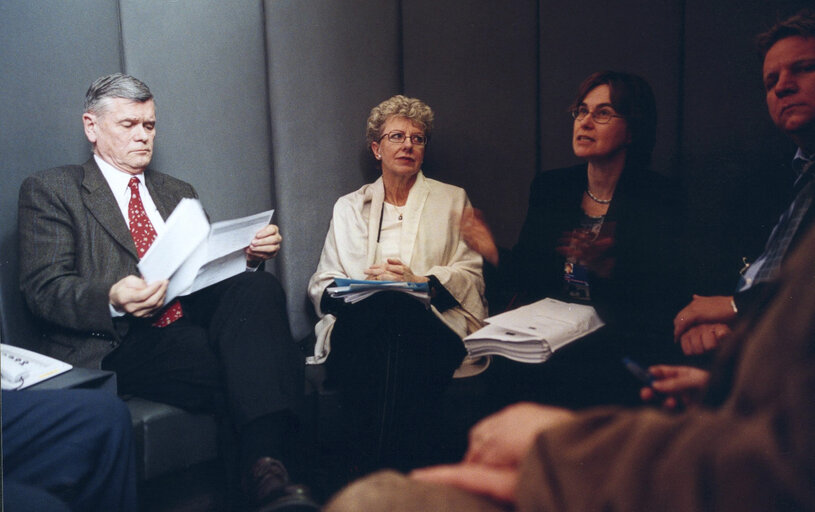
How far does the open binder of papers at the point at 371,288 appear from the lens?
112 centimetres

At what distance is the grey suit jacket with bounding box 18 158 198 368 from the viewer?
1.12 meters

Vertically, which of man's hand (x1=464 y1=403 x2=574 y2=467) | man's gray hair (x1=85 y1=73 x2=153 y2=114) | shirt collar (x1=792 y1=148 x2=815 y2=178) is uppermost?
man's gray hair (x1=85 y1=73 x2=153 y2=114)

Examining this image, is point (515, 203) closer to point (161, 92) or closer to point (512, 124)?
point (512, 124)

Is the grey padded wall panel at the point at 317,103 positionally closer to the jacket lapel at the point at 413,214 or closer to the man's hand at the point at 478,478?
the jacket lapel at the point at 413,214

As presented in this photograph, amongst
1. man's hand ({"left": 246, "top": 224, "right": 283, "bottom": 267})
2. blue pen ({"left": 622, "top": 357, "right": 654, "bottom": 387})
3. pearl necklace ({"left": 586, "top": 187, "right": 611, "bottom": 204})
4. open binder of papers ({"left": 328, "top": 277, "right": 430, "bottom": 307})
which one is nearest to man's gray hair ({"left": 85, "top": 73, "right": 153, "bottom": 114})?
man's hand ({"left": 246, "top": 224, "right": 283, "bottom": 267})

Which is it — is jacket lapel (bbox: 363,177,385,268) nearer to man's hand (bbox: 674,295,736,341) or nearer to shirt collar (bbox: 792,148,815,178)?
man's hand (bbox: 674,295,736,341)

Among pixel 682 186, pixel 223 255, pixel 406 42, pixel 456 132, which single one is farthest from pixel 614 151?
pixel 223 255

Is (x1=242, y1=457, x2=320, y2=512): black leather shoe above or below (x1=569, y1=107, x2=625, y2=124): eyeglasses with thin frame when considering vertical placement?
below

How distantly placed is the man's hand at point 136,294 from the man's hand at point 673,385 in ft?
2.93

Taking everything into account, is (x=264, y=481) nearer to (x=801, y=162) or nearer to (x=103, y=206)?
(x=103, y=206)

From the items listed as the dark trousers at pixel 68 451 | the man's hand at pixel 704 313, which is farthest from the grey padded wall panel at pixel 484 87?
the dark trousers at pixel 68 451

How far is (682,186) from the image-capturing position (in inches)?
38.3

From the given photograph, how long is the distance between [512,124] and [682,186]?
0.34 m

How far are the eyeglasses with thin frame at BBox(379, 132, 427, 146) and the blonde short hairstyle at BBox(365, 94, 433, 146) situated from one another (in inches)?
1.2
